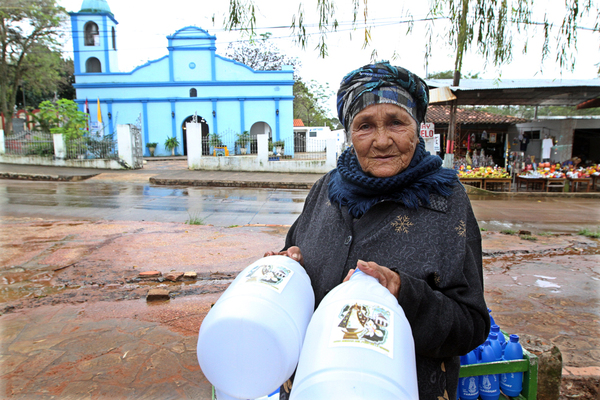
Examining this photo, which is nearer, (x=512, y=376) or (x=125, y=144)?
(x=512, y=376)

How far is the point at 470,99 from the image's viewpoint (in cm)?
1466

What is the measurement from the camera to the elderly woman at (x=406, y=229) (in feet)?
4.04

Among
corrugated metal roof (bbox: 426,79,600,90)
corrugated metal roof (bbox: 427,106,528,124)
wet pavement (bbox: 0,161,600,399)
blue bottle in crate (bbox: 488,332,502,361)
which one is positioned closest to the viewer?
blue bottle in crate (bbox: 488,332,502,361)

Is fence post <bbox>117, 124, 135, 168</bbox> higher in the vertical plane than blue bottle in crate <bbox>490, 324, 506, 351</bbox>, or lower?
higher

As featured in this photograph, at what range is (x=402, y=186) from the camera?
4.55ft

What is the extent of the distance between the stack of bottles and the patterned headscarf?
114 cm

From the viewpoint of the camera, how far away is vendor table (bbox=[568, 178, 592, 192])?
13.9 metres

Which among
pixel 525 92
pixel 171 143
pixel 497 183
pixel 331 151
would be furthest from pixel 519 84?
pixel 171 143

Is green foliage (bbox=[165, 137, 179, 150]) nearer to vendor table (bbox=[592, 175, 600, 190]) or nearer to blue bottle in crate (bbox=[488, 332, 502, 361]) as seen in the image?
vendor table (bbox=[592, 175, 600, 190])

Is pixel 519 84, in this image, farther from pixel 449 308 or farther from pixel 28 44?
pixel 28 44

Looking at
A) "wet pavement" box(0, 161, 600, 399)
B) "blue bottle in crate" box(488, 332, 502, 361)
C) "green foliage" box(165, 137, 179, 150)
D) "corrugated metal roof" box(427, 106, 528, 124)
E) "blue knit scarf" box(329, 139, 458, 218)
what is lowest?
"wet pavement" box(0, 161, 600, 399)

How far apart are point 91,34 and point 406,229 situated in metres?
29.0

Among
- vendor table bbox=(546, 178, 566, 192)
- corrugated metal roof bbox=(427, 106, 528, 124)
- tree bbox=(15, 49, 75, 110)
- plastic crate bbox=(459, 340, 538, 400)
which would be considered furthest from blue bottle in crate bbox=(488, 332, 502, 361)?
tree bbox=(15, 49, 75, 110)

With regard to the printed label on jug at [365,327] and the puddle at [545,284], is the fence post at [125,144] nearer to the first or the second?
the puddle at [545,284]
